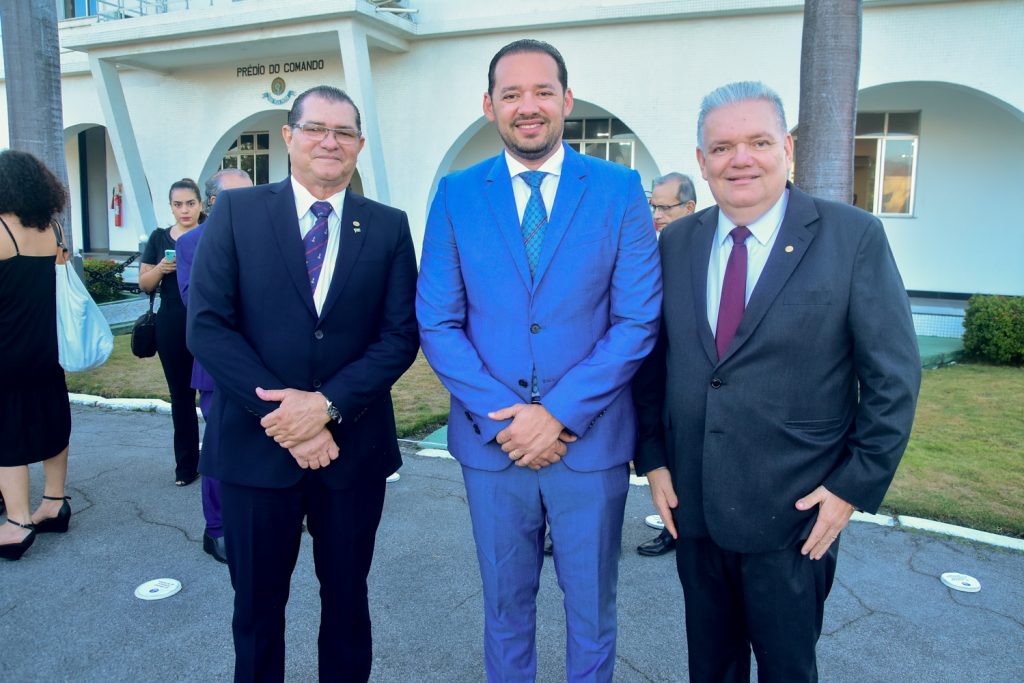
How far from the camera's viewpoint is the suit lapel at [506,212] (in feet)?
7.97

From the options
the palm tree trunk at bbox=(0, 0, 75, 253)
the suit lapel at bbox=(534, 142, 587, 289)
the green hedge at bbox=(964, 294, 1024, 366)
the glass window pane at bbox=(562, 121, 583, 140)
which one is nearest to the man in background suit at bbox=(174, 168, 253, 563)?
the suit lapel at bbox=(534, 142, 587, 289)

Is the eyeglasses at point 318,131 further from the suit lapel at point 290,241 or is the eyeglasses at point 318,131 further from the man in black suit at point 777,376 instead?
the man in black suit at point 777,376

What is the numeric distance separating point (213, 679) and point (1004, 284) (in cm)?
1299

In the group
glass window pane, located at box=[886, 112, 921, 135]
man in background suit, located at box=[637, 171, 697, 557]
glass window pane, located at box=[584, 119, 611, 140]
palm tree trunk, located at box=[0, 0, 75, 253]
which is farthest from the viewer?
glass window pane, located at box=[584, 119, 611, 140]

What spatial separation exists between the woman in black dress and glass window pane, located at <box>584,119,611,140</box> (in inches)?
457

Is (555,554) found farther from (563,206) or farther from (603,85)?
(603,85)

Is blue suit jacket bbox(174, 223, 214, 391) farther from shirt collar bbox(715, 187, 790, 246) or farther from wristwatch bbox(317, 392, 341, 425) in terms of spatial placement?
shirt collar bbox(715, 187, 790, 246)

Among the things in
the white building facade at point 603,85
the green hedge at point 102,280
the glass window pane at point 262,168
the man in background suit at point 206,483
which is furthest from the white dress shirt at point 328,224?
the glass window pane at point 262,168

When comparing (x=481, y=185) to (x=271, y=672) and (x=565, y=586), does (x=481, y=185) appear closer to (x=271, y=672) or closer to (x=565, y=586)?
(x=565, y=586)

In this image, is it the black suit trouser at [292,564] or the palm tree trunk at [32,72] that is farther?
the palm tree trunk at [32,72]

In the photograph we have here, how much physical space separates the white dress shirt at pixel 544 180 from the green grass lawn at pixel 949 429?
366cm

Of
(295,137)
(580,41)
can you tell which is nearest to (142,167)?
(580,41)

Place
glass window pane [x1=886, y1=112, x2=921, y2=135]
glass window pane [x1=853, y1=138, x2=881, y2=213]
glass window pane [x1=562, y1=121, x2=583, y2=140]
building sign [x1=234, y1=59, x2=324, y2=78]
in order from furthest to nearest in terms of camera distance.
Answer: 1. glass window pane [x1=562, y1=121, x2=583, y2=140]
2. building sign [x1=234, y1=59, x2=324, y2=78]
3. glass window pane [x1=853, y1=138, x2=881, y2=213]
4. glass window pane [x1=886, y1=112, x2=921, y2=135]

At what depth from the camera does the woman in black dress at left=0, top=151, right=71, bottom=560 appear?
404 centimetres
